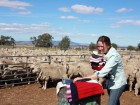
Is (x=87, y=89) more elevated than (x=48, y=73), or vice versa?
(x=87, y=89)

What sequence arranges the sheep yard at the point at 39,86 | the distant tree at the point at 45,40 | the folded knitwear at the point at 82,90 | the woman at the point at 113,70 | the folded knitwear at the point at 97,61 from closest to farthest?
the folded knitwear at the point at 82,90, the folded knitwear at the point at 97,61, the woman at the point at 113,70, the sheep yard at the point at 39,86, the distant tree at the point at 45,40

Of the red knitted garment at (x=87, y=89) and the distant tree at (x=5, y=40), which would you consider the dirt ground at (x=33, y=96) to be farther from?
the distant tree at (x=5, y=40)

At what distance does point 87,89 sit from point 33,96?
8331 mm

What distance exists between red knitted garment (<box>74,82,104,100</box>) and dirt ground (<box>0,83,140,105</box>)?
699 cm

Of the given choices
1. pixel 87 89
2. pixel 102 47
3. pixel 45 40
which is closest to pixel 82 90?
pixel 87 89

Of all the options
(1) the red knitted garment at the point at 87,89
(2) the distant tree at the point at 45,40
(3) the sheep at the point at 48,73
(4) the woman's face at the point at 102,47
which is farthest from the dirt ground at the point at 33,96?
(2) the distant tree at the point at 45,40

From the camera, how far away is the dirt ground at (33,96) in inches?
440

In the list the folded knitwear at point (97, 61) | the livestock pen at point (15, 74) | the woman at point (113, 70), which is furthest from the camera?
the livestock pen at point (15, 74)

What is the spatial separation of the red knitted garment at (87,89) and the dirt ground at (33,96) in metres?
6.99

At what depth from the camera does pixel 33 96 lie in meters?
12.2

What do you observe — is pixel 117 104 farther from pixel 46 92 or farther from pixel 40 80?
pixel 40 80

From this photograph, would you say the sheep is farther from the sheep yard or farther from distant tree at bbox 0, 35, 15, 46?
distant tree at bbox 0, 35, 15, 46

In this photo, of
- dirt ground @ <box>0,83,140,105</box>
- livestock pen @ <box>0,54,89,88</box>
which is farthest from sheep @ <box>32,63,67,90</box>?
livestock pen @ <box>0,54,89,88</box>

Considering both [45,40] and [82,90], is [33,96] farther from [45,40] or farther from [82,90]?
[45,40]
